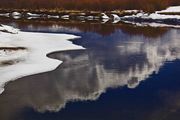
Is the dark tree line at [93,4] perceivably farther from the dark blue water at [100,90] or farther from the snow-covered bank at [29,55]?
the dark blue water at [100,90]

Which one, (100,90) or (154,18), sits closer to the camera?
(100,90)

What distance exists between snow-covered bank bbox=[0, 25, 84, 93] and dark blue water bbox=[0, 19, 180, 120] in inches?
30.6

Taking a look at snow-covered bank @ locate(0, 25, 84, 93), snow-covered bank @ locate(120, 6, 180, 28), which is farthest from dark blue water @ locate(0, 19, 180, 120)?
snow-covered bank @ locate(120, 6, 180, 28)

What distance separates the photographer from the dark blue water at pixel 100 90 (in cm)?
1562

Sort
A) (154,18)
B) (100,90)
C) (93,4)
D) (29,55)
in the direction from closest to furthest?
(100,90) → (29,55) → (154,18) → (93,4)

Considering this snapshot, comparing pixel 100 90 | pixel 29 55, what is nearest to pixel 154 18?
pixel 29 55

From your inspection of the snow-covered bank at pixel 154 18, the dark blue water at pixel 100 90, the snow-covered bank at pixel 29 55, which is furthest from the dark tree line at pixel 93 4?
the dark blue water at pixel 100 90

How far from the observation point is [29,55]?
27.8 m

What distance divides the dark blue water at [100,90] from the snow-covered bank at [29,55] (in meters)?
0.78

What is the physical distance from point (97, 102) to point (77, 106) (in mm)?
1033

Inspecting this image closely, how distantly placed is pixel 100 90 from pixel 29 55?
32.0ft

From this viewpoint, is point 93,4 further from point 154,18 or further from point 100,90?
point 100,90

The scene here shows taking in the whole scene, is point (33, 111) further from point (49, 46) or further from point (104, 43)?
point (104, 43)

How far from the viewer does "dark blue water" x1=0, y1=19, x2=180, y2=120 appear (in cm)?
1562
